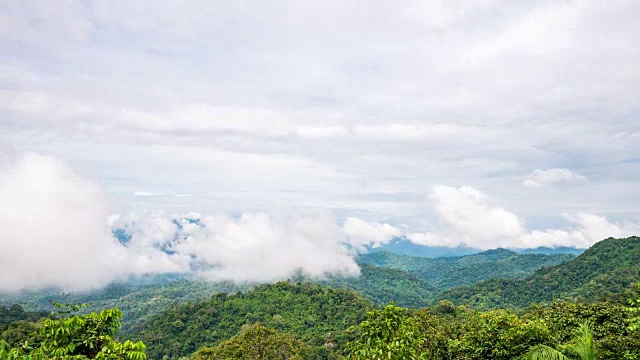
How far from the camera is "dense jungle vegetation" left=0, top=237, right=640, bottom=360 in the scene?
9.88m

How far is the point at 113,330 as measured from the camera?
9.90m

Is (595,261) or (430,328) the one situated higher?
(430,328)

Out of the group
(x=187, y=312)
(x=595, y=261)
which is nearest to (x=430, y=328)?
(x=187, y=312)

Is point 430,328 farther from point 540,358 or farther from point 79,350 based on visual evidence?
point 79,350

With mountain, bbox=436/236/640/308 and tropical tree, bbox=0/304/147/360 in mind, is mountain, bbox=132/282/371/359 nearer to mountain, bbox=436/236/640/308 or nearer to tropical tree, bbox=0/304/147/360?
mountain, bbox=436/236/640/308

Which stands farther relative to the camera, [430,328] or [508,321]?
[430,328]

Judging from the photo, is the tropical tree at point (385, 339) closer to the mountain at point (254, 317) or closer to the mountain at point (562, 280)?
the mountain at point (254, 317)

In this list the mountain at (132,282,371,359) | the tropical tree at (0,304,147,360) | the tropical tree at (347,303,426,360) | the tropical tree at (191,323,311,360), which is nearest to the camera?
the tropical tree at (0,304,147,360)

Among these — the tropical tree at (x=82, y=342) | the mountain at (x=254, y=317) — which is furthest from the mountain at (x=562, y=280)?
the tropical tree at (x=82, y=342)

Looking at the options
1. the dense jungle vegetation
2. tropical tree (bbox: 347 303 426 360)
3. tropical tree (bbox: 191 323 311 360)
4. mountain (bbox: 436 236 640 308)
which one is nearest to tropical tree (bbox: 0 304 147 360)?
the dense jungle vegetation

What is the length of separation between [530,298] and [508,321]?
568 ft

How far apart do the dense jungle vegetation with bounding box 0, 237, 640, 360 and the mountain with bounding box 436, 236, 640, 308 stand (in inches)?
25.0

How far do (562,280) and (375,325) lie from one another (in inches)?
7704

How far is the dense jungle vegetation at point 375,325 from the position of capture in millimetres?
9883
